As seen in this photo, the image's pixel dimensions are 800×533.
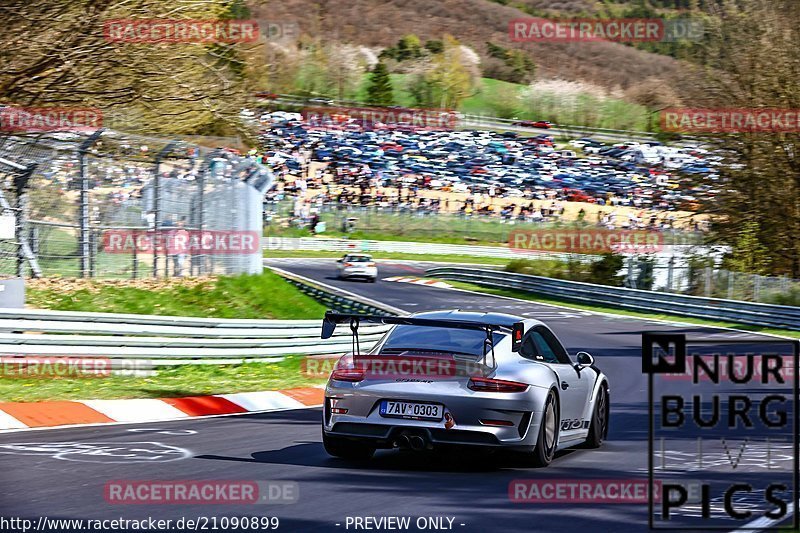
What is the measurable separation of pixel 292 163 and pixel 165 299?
168 feet

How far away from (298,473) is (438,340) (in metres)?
1.64

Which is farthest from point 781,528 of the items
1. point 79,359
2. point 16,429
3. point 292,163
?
point 292,163

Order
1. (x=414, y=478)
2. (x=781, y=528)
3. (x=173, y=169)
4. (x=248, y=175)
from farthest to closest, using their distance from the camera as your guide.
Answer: (x=248, y=175) < (x=173, y=169) < (x=414, y=478) < (x=781, y=528)

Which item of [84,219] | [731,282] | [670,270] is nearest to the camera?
[84,219]

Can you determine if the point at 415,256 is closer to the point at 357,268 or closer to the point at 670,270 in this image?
the point at 357,268

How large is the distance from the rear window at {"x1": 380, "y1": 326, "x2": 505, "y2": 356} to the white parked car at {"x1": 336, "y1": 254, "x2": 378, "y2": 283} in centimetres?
3762

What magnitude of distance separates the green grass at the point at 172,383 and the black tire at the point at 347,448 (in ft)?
15.7

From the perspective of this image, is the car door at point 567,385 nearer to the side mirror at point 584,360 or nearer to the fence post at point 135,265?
the side mirror at point 584,360

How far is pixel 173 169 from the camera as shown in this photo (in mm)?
20000

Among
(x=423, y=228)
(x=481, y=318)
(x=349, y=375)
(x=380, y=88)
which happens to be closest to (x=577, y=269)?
(x=423, y=228)

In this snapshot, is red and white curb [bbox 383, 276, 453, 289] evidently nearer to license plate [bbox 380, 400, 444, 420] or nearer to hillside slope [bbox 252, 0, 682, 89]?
license plate [bbox 380, 400, 444, 420]

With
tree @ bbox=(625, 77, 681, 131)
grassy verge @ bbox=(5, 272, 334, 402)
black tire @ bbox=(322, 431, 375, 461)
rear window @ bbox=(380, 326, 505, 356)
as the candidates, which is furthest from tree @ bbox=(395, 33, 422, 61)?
black tire @ bbox=(322, 431, 375, 461)

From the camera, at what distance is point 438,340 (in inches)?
367

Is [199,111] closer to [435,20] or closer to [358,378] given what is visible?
[358,378]
